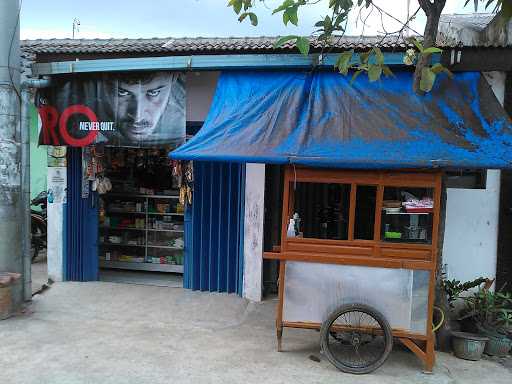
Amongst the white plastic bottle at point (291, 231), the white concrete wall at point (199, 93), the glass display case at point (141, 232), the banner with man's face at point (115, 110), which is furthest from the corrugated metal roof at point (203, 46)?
the glass display case at point (141, 232)

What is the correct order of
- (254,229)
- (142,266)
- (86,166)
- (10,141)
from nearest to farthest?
1. (10,141)
2. (254,229)
3. (86,166)
4. (142,266)

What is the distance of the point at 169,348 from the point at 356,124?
119 inches

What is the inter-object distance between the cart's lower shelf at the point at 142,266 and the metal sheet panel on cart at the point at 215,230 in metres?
0.78

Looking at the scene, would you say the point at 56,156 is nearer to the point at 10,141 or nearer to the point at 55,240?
the point at 55,240

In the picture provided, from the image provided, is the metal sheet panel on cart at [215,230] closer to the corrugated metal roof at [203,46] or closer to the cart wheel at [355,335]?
the corrugated metal roof at [203,46]

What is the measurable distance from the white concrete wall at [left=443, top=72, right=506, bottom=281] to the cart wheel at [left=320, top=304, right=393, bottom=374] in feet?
5.47

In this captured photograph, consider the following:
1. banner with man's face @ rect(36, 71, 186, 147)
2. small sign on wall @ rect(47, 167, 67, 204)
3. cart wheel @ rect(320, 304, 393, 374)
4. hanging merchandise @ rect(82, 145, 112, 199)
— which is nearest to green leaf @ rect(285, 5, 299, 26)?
banner with man's face @ rect(36, 71, 186, 147)

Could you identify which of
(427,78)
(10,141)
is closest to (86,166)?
(10,141)

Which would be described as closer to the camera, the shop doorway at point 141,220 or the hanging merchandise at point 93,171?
the hanging merchandise at point 93,171

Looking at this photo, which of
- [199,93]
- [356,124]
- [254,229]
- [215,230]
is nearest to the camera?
[356,124]

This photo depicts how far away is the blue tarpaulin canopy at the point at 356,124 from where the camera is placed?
4414 millimetres

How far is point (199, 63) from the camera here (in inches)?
227

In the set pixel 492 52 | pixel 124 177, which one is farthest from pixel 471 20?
pixel 124 177

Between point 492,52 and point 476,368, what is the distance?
10.8 ft
